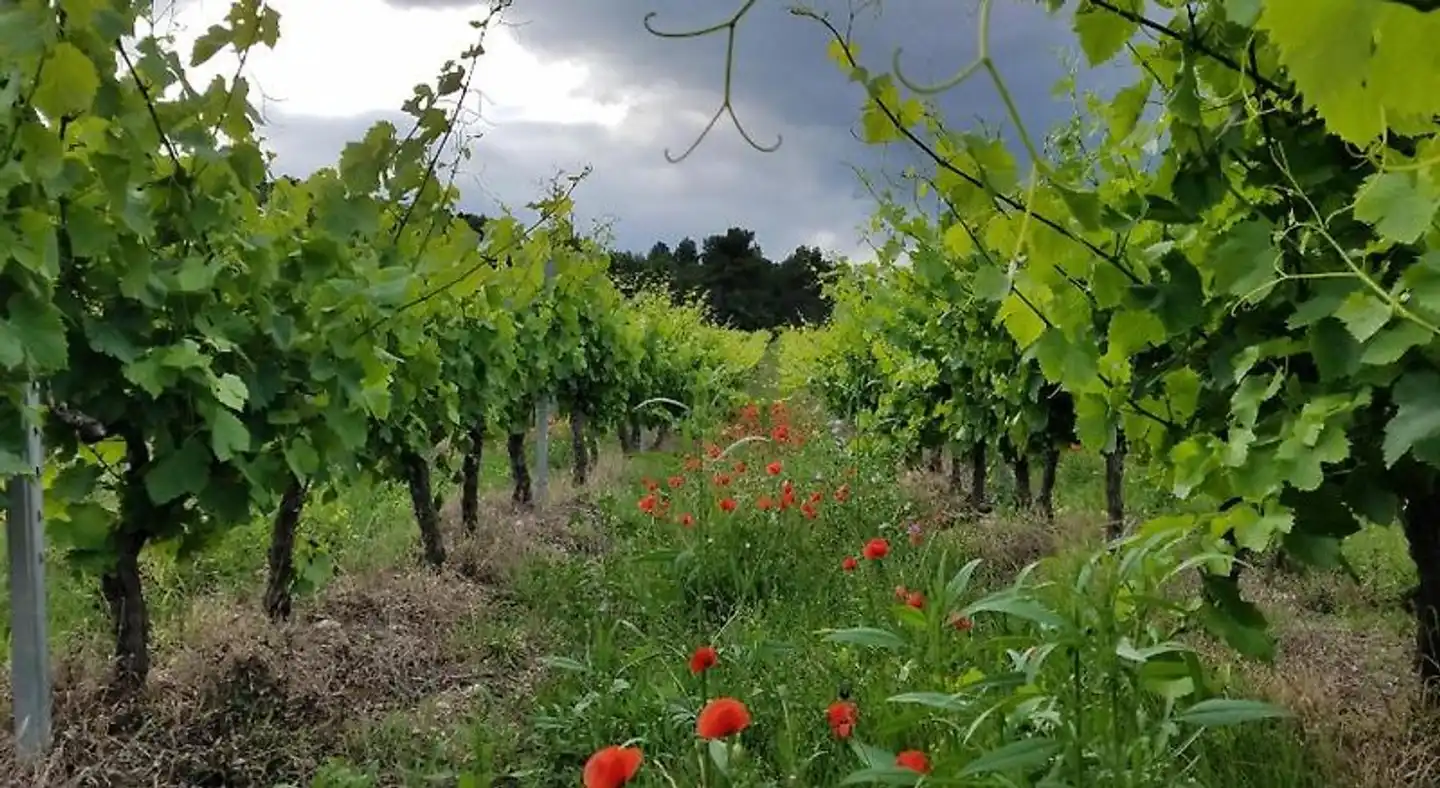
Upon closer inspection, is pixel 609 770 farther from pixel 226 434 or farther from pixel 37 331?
pixel 226 434

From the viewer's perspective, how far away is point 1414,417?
59.1 inches

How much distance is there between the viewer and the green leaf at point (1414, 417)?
4.57 feet

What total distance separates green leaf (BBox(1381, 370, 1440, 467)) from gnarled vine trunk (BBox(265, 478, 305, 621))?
11.6 feet

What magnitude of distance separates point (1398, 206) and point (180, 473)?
2642 millimetres

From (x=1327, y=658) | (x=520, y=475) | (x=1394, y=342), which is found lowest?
(x=1327, y=658)

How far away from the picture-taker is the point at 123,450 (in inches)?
127

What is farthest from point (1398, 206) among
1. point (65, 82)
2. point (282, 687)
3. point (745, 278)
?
point (745, 278)

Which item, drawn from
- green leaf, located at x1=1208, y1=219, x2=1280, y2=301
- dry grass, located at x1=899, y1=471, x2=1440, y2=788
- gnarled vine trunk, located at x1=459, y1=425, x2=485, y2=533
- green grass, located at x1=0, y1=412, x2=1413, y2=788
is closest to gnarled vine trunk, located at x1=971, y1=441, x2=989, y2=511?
dry grass, located at x1=899, y1=471, x2=1440, y2=788

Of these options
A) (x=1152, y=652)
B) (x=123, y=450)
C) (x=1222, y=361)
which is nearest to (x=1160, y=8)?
(x=1222, y=361)

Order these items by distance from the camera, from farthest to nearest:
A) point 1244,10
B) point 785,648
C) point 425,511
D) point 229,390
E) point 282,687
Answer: point 425,511 < point 282,687 < point 229,390 < point 785,648 < point 1244,10

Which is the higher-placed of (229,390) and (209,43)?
(209,43)

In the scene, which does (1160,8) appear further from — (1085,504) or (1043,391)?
(1085,504)

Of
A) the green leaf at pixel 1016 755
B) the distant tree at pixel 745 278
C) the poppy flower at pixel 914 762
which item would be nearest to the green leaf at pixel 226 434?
the poppy flower at pixel 914 762

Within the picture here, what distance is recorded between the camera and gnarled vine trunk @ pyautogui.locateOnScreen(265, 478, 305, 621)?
13.7 ft
